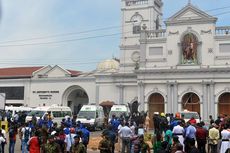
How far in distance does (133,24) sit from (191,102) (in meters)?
13.5

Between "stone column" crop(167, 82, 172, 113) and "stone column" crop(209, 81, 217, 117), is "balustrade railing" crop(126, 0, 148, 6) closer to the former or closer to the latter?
"stone column" crop(167, 82, 172, 113)

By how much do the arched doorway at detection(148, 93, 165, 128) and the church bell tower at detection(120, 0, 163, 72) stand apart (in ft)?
17.6

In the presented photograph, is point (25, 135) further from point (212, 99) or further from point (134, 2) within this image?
point (134, 2)

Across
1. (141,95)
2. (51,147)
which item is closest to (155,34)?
(141,95)

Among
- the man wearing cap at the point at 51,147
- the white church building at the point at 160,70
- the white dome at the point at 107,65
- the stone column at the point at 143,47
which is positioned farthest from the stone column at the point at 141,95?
the man wearing cap at the point at 51,147

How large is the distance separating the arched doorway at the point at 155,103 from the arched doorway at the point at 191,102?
8.23 ft

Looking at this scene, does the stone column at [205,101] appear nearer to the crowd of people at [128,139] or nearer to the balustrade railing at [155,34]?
the balustrade railing at [155,34]

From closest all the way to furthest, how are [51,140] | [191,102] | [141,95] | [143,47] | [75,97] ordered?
1. [51,140]
2. [191,102]
3. [141,95]
4. [143,47]
5. [75,97]

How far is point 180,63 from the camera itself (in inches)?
1689

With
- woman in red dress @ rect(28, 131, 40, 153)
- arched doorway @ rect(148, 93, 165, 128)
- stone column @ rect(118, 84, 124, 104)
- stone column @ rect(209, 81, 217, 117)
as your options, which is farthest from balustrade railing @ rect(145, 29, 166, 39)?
woman in red dress @ rect(28, 131, 40, 153)

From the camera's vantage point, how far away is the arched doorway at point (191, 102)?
41781mm

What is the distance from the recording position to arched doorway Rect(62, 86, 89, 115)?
5242cm

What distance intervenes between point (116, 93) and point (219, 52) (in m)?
13.6

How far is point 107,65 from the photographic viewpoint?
1988 inches
